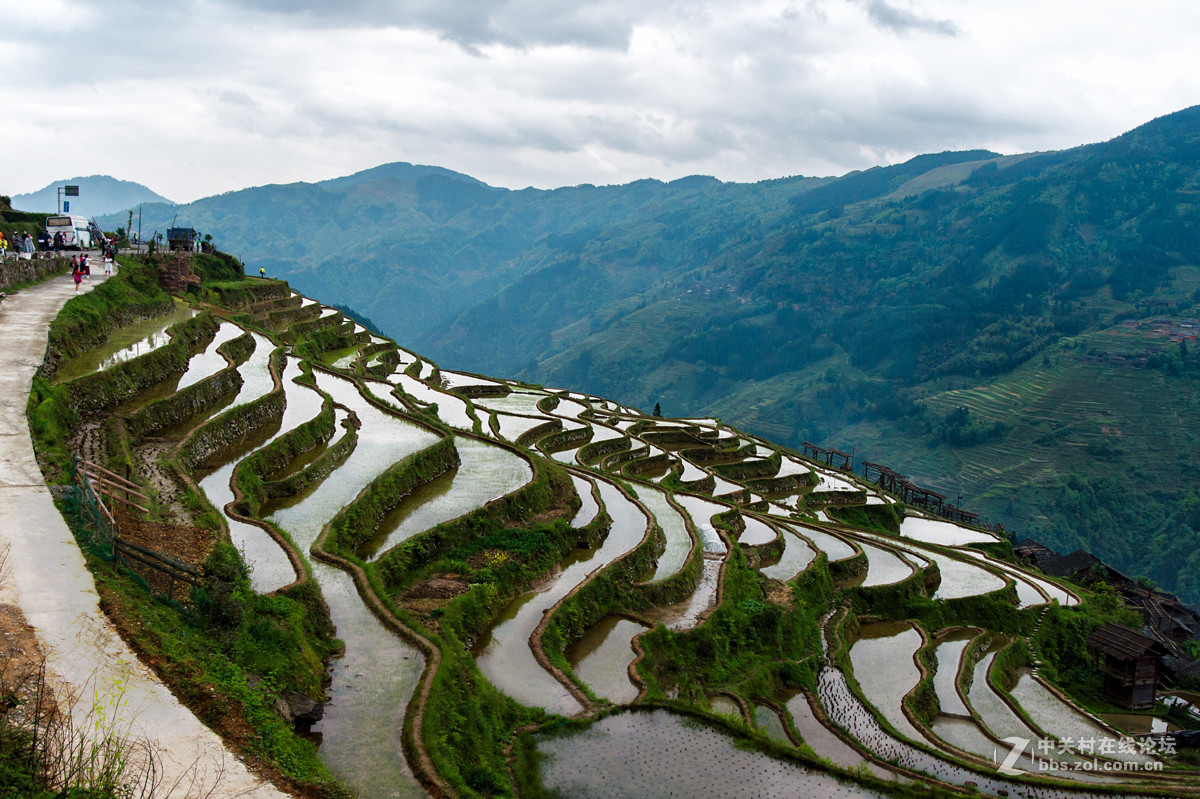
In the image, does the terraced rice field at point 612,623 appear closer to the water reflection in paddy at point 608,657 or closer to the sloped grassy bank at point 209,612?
the water reflection in paddy at point 608,657

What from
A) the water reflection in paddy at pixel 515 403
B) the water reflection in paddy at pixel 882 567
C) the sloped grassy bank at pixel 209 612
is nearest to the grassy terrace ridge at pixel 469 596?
the sloped grassy bank at pixel 209 612

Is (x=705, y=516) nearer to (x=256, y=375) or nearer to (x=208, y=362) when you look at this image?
(x=256, y=375)

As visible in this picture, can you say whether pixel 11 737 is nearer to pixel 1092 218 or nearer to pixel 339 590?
pixel 339 590

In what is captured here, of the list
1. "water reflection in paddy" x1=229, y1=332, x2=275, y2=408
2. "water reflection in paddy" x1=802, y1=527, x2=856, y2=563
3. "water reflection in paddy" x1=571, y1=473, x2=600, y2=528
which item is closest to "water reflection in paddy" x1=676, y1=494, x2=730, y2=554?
"water reflection in paddy" x1=571, y1=473, x2=600, y2=528

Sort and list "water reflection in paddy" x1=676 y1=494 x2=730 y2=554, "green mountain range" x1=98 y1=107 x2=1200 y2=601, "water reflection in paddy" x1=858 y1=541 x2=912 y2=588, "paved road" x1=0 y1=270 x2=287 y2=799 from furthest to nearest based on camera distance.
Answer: "green mountain range" x1=98 y1=107 x2=1200 y2=601
"water reflection in paddy" x1=858 y1=541 x2=912 y2=588
"water reflection in paddy" x1=676 y1=494 x2=730 y2=554
"paved road" x1=0 y1=270 x2=287 y2=799

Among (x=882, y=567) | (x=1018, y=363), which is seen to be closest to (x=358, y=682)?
(x=882, y=567)

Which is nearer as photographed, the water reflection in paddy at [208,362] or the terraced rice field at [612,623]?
the terraced rice field at [612,623]

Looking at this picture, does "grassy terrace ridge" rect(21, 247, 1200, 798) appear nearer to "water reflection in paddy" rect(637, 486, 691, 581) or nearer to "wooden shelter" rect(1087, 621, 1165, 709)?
"water reflection in paddy" rect(637, 486, 691, 581)

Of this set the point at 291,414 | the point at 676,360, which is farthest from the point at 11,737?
the point at 676,360
